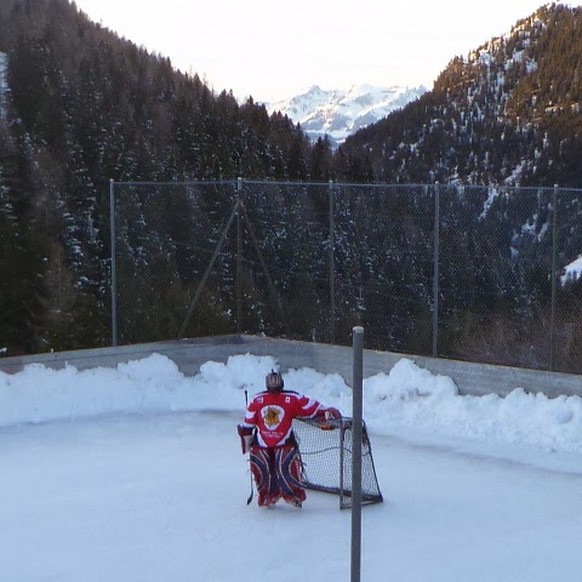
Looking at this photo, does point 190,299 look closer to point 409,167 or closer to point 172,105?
point 172,105

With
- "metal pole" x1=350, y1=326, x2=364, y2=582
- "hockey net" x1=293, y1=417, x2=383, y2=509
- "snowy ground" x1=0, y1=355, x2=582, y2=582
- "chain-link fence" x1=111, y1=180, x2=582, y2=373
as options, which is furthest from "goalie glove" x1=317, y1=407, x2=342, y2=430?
"chain-link fence" x1=111, y1=180, x2=582, y2=373

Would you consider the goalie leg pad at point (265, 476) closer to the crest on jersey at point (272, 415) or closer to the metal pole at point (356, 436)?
the crest on jersey at point (272, 415)

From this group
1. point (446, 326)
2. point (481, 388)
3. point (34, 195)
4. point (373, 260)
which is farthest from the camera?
point (34, 195)

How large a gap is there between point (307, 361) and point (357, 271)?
9.91ft

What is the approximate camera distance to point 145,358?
1166 centimetres

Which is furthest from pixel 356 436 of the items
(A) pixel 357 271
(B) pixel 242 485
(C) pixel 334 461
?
(A) pixel 357 271

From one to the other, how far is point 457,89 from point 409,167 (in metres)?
38.4

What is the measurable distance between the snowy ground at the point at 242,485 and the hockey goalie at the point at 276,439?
0.52 ft

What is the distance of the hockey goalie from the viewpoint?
7.00 metres

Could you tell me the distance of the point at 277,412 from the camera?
701 cm

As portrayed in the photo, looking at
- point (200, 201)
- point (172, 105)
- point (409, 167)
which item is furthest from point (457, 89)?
point (200, 201)

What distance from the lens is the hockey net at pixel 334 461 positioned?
23.2 ft

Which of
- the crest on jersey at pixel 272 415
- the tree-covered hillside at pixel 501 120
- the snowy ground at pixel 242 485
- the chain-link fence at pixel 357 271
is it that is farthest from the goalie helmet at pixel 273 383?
the tree-covered hillside at pixel 501 120

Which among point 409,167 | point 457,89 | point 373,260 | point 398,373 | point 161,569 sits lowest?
point 161,569
